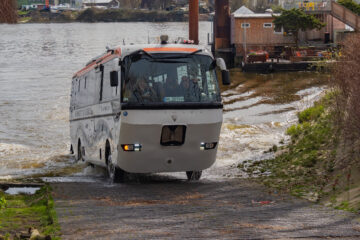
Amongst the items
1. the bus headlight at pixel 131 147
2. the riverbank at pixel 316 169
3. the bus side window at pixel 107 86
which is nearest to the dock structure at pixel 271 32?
the riverbank at pixel 316 169

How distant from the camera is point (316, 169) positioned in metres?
16.0

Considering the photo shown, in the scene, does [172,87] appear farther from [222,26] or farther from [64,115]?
[222,26]

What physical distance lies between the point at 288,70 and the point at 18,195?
49.3 metres

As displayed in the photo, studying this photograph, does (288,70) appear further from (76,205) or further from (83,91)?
(76,205)

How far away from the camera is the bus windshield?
14.6 metres

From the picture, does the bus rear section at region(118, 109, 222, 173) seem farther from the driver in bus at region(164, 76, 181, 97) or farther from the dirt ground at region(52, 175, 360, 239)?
the dirt ground at region(52, 175, 360, 239)

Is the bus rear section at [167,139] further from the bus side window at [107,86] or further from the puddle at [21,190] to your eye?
the puddle at [21,190]

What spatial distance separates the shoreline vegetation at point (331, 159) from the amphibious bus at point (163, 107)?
1.99 meters

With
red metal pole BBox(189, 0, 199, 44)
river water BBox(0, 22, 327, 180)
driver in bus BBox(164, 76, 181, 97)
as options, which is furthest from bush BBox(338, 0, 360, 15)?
driver in bus BBox(164, 76, 181, 97)

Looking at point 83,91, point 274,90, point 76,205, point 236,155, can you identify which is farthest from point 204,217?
point 274,90

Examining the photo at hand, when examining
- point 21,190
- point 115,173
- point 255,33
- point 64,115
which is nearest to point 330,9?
point 255,33

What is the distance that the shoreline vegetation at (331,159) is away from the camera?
13.2m

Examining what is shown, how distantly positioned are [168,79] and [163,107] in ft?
2.24

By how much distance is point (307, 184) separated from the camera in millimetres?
14617
